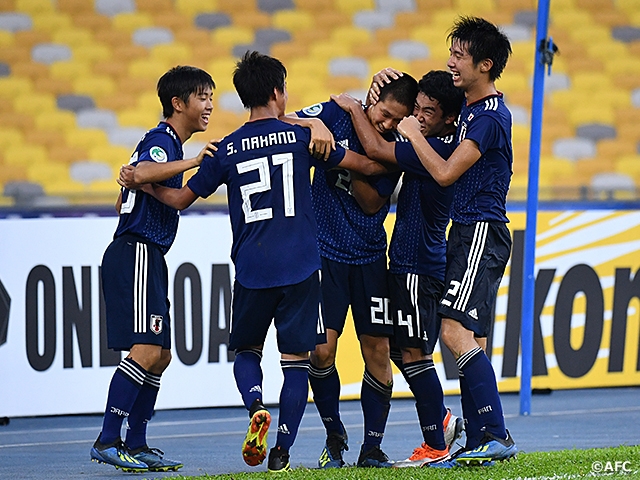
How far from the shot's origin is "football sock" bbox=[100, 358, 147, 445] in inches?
175

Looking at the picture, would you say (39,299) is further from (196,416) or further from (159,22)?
(159,22)

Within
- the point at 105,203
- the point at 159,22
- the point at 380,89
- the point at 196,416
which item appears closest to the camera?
the point at 380,89

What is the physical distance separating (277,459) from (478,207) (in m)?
1.41

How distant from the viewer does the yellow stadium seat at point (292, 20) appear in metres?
10.7

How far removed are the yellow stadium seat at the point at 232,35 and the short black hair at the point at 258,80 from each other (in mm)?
6663

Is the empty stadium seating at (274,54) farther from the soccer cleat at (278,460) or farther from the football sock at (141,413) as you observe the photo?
the soccer cleat at (278,460)

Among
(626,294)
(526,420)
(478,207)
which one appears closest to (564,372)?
(626,294)

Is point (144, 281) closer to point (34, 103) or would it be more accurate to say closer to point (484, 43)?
point (484, 43)

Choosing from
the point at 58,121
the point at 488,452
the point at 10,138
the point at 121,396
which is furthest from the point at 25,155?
the point at 488,452

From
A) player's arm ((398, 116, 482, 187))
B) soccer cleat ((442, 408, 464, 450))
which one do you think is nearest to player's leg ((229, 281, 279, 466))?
player's arm ((398, 116, 482, 187))

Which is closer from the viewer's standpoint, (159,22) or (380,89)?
(380,89)

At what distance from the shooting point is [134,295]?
4566 mm

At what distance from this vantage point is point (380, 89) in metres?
4.53

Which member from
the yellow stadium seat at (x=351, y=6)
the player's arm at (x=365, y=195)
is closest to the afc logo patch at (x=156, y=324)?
the player's arm at (x=365, y=195)
